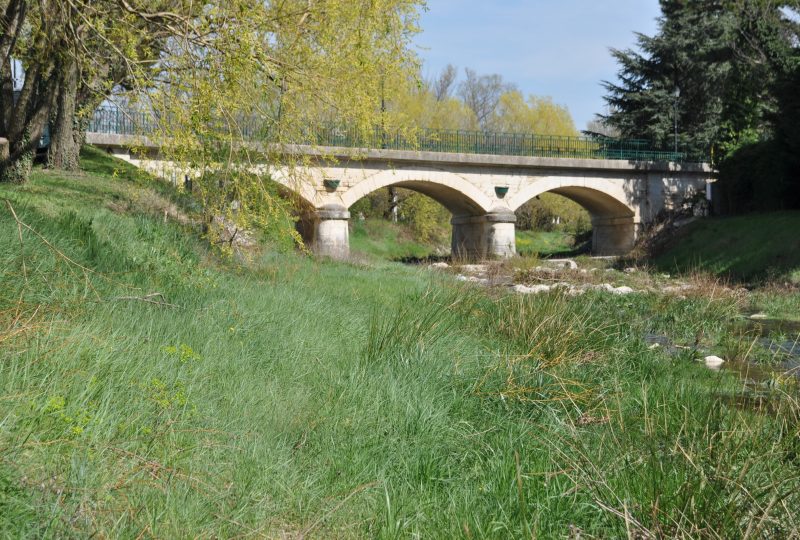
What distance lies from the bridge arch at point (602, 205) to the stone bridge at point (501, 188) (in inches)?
1.5

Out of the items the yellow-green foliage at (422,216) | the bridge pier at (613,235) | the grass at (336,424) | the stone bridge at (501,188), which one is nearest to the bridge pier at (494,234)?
the stone bridge at (501,188)

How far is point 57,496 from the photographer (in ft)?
8.38

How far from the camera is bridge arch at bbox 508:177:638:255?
29875 millimetres

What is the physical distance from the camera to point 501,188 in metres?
29.0

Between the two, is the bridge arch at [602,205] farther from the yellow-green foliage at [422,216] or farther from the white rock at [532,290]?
the white rock at [532,290]

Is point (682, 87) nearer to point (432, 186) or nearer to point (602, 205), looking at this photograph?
point (602, 205)

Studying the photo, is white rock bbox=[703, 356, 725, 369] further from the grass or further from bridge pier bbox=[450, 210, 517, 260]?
bridge pier bbox=[450, 210, 517, 260]

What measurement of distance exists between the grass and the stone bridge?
60.4 ft

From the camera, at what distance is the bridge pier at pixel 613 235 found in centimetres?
3123

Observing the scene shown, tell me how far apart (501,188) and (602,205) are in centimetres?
574

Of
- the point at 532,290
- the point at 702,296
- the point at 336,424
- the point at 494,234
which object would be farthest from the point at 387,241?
the point at 336,424

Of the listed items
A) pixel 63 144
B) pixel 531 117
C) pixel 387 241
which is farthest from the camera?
pixel 531 117

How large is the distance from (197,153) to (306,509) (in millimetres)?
5458

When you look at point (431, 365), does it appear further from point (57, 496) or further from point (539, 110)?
point (539, 110)
